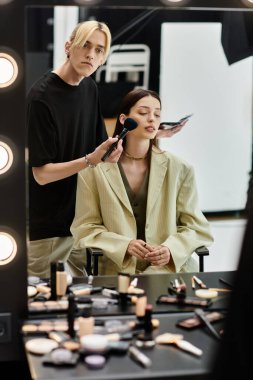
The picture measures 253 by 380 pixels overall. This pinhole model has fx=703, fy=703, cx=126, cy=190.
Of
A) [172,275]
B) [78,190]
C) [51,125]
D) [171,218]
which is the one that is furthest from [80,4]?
[172,275]

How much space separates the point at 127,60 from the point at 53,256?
16.8 inches

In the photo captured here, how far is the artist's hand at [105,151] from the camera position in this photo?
1.42m

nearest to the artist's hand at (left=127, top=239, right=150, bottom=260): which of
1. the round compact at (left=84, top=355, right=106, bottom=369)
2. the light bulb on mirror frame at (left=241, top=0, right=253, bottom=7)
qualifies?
the round compact at (left=84, top=355, right=106, bottom=369)

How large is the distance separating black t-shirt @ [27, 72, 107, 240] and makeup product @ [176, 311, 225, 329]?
1.02 feet

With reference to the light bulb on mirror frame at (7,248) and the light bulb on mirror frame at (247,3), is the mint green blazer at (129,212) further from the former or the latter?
the light bulb on mirror frame at (247,3)

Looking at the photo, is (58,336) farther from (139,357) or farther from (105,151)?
(105,151)

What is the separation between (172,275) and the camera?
59.8 inches

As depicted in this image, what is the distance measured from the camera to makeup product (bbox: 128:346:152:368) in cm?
121

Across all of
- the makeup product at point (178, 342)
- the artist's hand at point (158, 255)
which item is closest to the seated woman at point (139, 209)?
the artist's hand at point (158, 255)

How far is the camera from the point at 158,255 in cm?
150

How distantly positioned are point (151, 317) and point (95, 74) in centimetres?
49

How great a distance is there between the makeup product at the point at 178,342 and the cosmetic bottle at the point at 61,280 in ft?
0.78

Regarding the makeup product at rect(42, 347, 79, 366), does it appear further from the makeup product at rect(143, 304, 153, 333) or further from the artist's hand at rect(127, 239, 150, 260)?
the artist's hand at rect(127, 239, 150, 260)

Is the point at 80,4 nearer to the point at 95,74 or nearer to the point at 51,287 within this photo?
the point at 95,74
